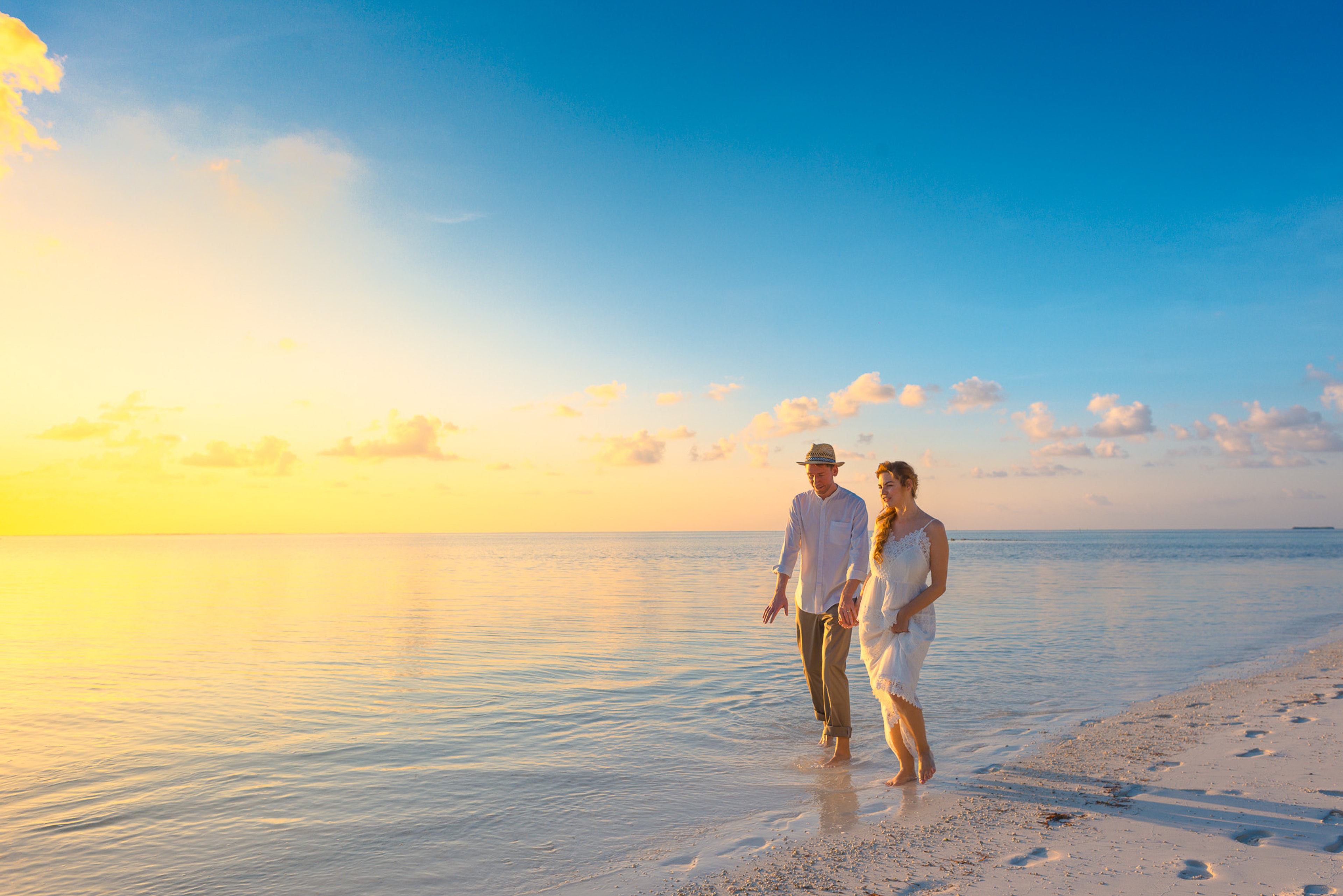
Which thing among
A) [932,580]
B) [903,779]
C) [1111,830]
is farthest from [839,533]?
[1111,830]

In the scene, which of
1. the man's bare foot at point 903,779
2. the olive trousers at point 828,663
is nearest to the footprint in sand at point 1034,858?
the man's bare foot at point 903,779

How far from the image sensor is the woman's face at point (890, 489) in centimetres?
552

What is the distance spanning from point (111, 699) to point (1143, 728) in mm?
11935

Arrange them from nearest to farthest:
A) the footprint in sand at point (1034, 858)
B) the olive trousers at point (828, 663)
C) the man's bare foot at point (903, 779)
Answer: the footprint in sand at point (1034, 858), the man's bare foot at point (903, 779), the olive trousers at point (828, 663)

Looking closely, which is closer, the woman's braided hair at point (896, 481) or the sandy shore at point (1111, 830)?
the sandy shore at point (1111, 830)

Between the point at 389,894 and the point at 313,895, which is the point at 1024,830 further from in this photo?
the point at 313,895

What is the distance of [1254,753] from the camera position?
608cm

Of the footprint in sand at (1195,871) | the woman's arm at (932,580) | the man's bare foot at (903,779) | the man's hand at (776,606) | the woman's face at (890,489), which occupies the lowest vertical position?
the man's bare foot at (903,779)

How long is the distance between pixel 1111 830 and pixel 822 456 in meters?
3.24

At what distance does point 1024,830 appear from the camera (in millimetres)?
4582

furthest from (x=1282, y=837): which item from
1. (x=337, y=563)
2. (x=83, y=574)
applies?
(x=337, y=563)

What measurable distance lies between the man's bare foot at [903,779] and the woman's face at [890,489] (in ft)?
6.61

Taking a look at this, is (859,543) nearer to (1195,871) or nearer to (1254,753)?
(1195,871)

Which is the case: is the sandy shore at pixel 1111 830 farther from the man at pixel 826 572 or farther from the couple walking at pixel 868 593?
the man at pixel 826 572
